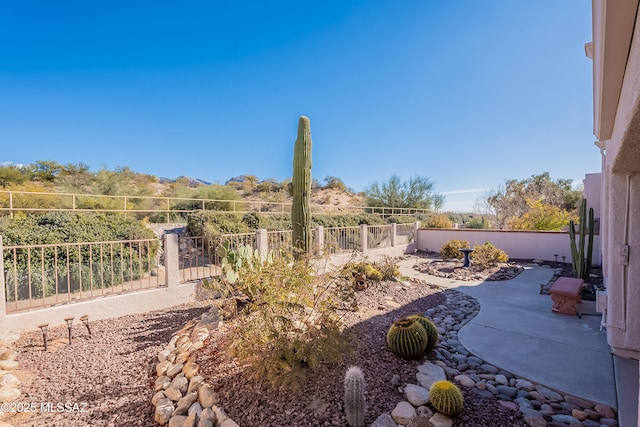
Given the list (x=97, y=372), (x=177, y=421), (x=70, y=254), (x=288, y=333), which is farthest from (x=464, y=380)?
(x=70, y=254)

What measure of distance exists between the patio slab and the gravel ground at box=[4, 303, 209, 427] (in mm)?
3889

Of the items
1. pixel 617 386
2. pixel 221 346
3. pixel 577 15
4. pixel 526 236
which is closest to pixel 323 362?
pixel 221 346

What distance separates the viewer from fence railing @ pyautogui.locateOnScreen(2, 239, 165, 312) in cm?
524

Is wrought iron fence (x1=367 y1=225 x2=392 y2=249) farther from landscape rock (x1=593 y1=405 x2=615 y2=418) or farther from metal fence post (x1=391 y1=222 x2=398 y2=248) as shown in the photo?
landscape rock (x1=593 y1=405 x2=615 y2=418)

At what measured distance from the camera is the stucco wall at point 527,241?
10289mm

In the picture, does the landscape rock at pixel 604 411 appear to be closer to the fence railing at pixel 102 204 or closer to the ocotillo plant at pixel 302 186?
the ocotillo plant at pixel 302 186

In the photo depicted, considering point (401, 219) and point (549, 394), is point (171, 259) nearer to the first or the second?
point (549, 394)

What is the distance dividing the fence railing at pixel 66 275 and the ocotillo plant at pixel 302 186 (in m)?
3.09

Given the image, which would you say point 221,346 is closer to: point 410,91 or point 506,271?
point 506,271

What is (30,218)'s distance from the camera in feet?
25.8

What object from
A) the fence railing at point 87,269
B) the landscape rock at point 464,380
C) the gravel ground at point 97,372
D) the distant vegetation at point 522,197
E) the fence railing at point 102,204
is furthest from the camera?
the distant vegetation at point 522,197

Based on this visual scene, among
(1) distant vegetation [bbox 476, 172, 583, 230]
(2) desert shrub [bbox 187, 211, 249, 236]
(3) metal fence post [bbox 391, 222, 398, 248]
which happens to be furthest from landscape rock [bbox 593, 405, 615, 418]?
(1) distant vegetation [bbox 476, 172, 583, 230]

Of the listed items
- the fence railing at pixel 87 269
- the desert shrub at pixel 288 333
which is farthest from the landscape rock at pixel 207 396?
the fence railing at pixel 87 269

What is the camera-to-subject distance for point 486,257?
9445mm
